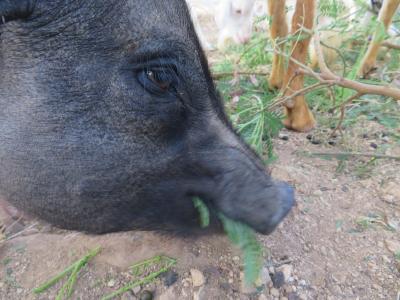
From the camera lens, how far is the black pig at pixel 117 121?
1505 mm

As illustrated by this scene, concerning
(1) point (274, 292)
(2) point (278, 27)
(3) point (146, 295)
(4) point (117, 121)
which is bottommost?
(1) point (274, 292)

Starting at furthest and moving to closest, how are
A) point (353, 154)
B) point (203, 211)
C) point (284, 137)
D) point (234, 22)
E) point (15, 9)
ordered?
point (234, 22), point (284, 137), point (353, 154), point (203, 211), point (15, 9)

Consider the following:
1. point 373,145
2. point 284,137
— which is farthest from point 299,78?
point 373,145

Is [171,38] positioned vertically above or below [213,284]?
above

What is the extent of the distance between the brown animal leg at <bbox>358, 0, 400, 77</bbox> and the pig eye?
99 cm

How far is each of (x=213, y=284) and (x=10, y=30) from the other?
1.22m

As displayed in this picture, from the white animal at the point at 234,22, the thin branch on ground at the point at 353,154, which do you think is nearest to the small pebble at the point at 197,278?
the thin branch on ground at the point at 353,154

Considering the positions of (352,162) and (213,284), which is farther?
(352,162)

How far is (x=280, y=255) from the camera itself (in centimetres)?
186

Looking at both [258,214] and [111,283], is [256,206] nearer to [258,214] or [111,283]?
[258,214]

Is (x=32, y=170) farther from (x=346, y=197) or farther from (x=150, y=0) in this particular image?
(x=346, y=197)

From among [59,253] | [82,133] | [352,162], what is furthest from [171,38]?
[352,162]

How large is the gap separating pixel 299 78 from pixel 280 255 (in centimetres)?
118

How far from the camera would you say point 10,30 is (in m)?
1.56
